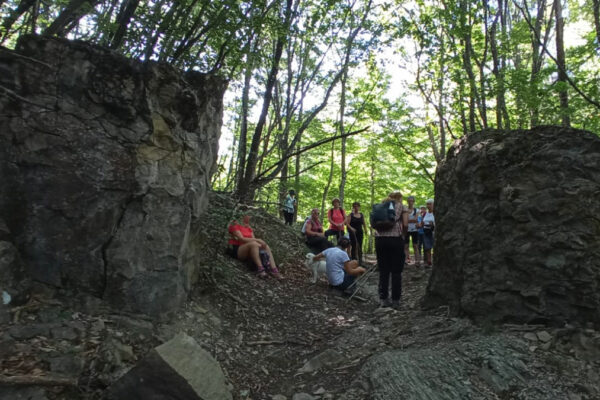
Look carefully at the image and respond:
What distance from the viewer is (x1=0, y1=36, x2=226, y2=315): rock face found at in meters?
3.62

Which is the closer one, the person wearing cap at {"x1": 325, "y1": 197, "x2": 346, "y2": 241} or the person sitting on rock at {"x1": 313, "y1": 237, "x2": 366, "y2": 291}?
the person sitting on rock at {"x1": 313, "y1": 237, "x2": 366, "y2": 291}

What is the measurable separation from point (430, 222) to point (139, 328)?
696 cm

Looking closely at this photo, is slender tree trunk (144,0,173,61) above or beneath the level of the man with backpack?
above

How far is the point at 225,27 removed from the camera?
638 centimetres

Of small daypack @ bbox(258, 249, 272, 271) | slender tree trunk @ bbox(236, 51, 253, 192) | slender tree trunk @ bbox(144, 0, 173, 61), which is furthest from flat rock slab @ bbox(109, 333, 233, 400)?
slender tree trunk @ bbox(144, 0, 173, 61)

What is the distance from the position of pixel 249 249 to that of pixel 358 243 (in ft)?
12.6

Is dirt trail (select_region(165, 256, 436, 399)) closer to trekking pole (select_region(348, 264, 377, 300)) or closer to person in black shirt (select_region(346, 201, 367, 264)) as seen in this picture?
trekking pole (select_region(348, 264, 377, 300))

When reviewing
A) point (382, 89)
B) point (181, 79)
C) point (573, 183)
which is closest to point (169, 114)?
point (181, 79)

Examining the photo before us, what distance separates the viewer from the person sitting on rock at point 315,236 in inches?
385

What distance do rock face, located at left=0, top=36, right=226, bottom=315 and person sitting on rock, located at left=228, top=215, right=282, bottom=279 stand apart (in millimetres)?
2414

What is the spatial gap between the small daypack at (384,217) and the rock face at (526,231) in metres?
0.97

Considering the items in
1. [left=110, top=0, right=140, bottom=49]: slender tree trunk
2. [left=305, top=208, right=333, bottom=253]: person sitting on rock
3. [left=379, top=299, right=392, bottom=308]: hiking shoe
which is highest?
[left=110, top=0, right=140, bottom=49]: slender tree trunk

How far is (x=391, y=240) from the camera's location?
600cm

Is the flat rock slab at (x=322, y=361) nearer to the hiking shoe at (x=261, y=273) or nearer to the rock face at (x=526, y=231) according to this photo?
the rock face at (x=526, y=231)
